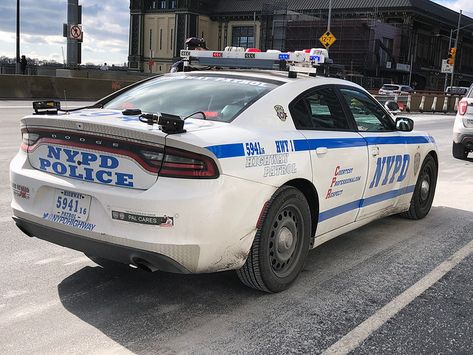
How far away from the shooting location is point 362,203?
5004 millimetres

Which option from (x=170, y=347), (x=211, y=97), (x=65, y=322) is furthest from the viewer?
(x=211, y=97)

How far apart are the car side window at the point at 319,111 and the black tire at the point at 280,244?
2.02 feet

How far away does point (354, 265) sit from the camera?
480 centimetres

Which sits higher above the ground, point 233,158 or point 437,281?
point 233,158

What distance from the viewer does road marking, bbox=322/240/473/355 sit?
131 inches

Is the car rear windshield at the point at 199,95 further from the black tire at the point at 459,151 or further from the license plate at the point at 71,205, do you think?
the black tire at the point at 459,151

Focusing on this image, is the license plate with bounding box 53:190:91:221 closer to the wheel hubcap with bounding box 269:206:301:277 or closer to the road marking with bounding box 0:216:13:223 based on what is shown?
the wheel hubcap with bounding box 269:206:301:277

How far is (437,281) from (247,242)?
5.87 feet

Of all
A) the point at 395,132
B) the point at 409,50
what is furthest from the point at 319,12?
the point at 395,132

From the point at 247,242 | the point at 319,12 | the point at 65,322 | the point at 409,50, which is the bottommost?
the point at 65,322

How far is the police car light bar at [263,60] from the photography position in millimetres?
5094

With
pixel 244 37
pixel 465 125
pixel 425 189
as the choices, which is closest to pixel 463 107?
pixel 465 125

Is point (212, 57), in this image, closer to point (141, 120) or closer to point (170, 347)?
point (141, 120)

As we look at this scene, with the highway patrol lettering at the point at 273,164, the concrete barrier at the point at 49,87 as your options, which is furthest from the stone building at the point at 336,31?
the highway patrol lettering at the point at 273,164
